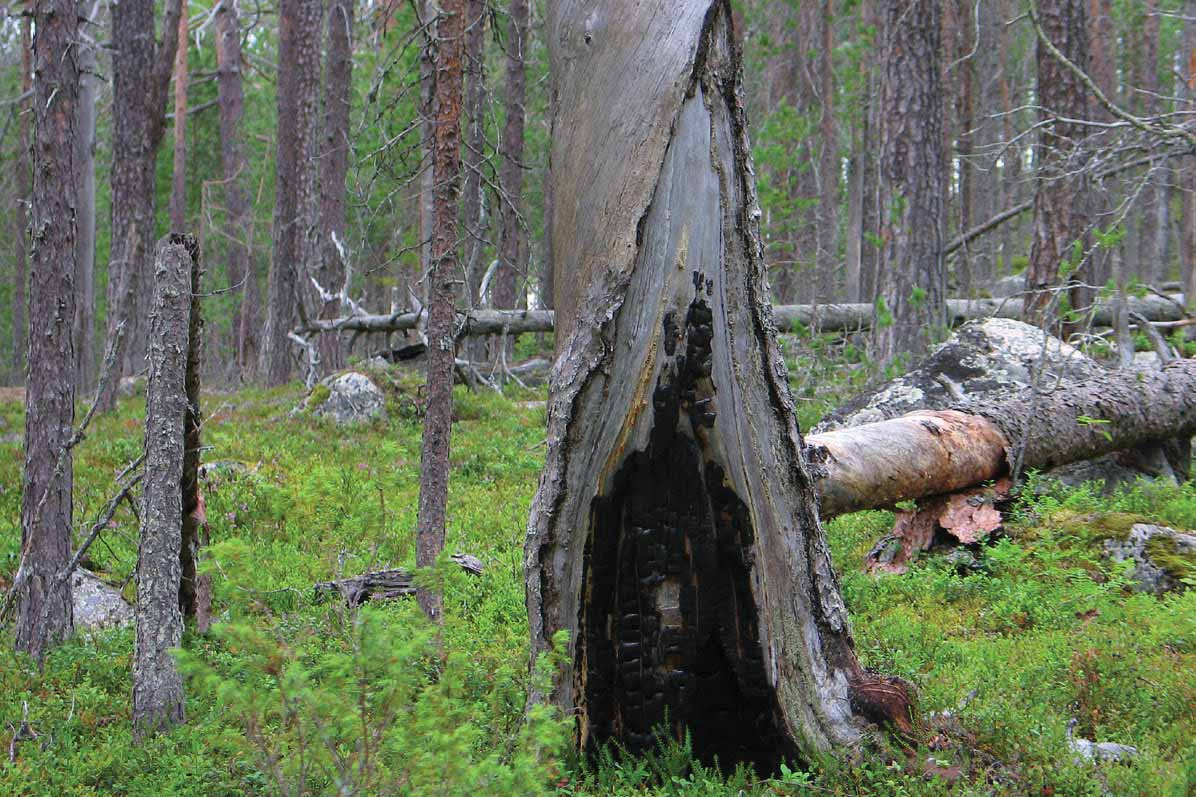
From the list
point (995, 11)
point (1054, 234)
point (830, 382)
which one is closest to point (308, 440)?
point (830, 382)

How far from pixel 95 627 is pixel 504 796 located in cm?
469

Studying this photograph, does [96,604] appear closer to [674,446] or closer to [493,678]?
[493,678]

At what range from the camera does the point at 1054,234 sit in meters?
11.2

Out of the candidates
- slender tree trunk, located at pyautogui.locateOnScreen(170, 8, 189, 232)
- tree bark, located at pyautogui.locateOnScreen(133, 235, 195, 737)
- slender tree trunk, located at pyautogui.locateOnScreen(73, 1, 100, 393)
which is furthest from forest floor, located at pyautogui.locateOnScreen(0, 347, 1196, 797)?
slender tree trunk, located at pyautogui.locateOnScreen(170, 8, 189, 232)

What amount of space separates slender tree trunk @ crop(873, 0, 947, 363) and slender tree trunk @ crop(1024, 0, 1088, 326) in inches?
45.7

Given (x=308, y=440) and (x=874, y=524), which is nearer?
(x=874, y=524)

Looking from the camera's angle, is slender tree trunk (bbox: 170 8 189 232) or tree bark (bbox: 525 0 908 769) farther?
slender tree trunk (bbox: 170 8 189 232)

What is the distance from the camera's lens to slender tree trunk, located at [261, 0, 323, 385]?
1755 centimetres

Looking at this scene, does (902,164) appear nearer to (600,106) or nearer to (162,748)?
(600,106)

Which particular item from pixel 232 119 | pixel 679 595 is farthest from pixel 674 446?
pixel 232 119

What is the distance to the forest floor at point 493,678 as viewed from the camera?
2.94 meters

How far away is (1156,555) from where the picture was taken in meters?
5.74

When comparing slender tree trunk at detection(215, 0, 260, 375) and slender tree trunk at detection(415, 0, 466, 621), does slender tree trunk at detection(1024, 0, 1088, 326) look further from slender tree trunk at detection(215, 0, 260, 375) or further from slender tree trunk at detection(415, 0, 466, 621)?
slender tree trunk at detection(215, 0, 260, 375)

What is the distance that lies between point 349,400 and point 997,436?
8051mm
